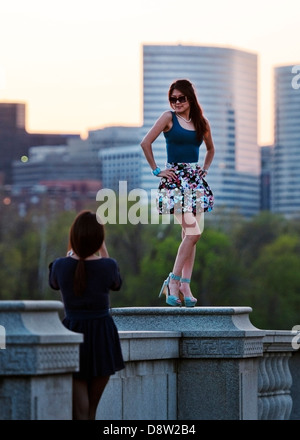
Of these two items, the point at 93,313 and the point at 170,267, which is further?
the point at 170,267

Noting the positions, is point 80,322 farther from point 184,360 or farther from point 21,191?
point 21,191

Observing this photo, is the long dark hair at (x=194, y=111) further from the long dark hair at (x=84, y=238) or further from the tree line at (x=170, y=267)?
the tree line at (x=170, y=267)

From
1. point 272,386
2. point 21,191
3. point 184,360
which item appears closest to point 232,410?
point 184,360

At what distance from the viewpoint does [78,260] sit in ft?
35.2

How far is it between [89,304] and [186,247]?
430cm

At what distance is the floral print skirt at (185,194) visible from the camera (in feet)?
48.3

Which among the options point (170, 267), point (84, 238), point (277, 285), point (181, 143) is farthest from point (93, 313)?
point (277, 285)

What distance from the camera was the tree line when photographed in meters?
87.2

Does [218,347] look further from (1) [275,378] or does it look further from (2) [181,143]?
(2) [181,143]

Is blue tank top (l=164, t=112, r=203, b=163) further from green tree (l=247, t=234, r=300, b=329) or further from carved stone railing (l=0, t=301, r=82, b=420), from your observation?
green tree (l=247, t=234, r=300, b=329)

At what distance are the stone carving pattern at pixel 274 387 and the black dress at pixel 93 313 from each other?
388 cm

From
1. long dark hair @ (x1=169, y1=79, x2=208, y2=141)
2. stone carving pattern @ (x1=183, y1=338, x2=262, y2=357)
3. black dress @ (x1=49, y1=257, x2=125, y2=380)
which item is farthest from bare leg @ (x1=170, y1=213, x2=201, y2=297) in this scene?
black dress @ (x1=49, y1=257, x2=125, y2=380)

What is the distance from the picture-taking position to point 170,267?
90438 mm

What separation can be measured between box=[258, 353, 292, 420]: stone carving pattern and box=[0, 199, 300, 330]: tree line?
6446cm
